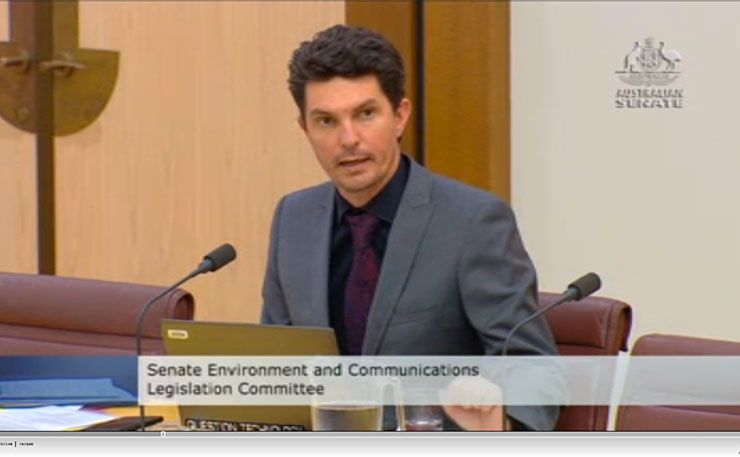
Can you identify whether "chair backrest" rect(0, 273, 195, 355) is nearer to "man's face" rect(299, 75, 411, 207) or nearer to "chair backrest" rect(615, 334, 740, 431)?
"man's face" rect(299, 75, 411, 207)

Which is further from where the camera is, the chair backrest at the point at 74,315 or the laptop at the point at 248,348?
the chair backrest at the point at 74,315

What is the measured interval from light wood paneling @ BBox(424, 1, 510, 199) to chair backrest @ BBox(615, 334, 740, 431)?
1.47 meters

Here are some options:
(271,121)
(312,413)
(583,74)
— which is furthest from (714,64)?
(312,413)

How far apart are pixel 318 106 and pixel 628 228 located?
4.40ft

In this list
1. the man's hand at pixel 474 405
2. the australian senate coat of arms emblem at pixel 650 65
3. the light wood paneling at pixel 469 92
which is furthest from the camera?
the light wood paneling at pixel 469 92

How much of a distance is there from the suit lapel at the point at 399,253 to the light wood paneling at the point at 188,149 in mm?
1508

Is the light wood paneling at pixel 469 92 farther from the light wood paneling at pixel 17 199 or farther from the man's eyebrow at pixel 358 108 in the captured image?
the man's eyebrow at pixel 358 108

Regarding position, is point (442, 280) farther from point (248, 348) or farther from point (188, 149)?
point (188, 149)

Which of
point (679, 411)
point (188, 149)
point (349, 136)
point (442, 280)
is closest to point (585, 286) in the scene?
point (679, 411)

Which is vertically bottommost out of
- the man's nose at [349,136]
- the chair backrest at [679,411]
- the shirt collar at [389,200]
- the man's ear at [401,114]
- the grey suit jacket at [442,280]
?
the chair backrest at [679,411]

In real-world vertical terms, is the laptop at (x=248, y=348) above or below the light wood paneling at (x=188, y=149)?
below

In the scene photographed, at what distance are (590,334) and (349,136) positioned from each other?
1.46 ft

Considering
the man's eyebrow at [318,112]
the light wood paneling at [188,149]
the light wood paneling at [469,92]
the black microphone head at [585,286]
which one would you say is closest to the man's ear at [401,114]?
the man's eyebrow at [318,112]

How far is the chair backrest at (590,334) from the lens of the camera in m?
1.96
